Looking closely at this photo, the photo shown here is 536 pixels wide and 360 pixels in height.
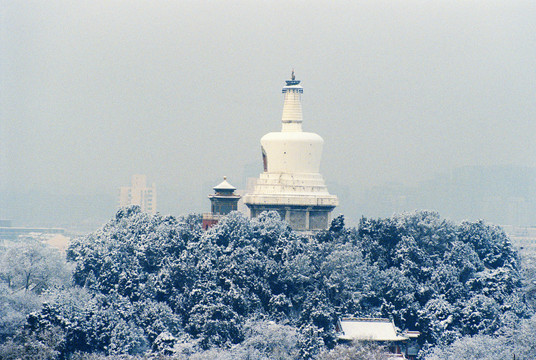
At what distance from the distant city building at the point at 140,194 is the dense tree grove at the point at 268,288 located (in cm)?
4214

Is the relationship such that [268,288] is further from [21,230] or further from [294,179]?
[21,230]

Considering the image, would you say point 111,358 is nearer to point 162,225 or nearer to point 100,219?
point 162,225

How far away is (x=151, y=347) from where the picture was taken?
58.4m

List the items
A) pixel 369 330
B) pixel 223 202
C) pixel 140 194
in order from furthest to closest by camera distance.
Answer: pixel 140 194, pixel 223 202, pixel 369 330

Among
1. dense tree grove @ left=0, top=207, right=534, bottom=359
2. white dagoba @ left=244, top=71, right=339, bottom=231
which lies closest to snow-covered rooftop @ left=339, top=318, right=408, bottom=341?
dense tree grove @ left=0, top=207, right=534, bottom=359

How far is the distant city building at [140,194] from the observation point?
110 meters

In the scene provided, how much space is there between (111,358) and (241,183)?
44700 millimetres

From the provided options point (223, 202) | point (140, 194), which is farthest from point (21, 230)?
point (223, 202)

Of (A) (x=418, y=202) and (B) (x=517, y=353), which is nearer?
(B) (x=517, y=353)

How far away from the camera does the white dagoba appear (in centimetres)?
7412

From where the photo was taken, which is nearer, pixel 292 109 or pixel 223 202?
pixel 223 202

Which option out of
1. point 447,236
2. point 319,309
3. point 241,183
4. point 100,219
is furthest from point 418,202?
Answer: point 319,309

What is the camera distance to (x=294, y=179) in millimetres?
74812

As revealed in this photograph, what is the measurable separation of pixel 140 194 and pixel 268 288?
170 feet
